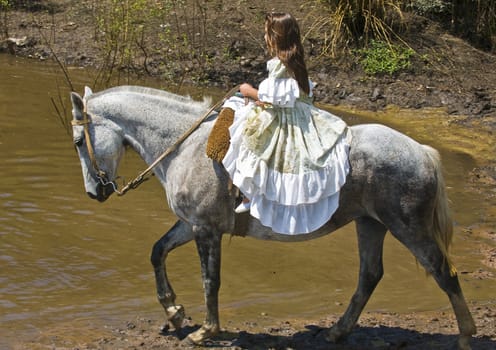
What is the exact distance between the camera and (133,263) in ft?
25.1

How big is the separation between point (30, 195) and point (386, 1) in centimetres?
782

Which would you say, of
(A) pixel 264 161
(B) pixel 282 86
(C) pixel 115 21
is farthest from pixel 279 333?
(C) pixel 115 21

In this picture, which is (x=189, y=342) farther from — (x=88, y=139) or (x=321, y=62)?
(x=321, y=62)

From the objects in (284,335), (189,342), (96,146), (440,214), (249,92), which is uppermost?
(249,92)

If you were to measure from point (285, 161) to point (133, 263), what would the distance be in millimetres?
2599

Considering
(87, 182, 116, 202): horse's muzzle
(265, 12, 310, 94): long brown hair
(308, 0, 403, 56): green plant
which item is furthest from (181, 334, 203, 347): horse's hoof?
(308, 0, 403, 56): green plant

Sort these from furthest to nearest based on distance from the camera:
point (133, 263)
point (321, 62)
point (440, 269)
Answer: point (321, 62) < point (133, 263) < point (440, 269)

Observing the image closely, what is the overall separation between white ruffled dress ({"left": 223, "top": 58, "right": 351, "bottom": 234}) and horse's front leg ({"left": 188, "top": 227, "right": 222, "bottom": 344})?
45 centimetres

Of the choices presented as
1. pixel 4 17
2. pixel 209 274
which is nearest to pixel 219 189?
pixel 209 274

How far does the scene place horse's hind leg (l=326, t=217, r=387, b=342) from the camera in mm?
6070

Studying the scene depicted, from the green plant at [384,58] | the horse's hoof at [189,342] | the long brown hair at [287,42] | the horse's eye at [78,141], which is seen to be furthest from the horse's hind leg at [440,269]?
the green plant at [384,58]

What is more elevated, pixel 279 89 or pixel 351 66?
pixel 279 89

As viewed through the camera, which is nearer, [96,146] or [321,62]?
[96,146]

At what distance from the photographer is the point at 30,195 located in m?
9.18
